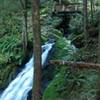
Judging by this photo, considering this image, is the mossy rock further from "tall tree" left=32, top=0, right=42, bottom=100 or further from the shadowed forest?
"tall tree" left=32, top=0, right=42, bottom=100

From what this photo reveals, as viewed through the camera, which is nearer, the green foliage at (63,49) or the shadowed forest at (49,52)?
the shadowed forest at (49,52)

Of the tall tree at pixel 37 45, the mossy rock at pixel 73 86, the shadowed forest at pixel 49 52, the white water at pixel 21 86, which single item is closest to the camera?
the tall tree at pixel 37 45

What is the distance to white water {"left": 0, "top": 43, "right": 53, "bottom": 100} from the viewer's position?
46.6 feet

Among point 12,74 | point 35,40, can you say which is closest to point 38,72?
point 35,40

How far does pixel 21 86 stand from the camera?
14773mm

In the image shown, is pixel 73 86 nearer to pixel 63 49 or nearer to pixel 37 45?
pixel 37 45

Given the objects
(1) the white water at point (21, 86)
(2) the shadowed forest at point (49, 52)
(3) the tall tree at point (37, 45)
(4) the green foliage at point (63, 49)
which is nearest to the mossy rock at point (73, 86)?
(2) the shadowed forest at point (49, 52)

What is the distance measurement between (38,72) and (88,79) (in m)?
2.24

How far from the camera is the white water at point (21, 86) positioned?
559 inches

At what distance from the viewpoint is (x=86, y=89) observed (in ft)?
37.0

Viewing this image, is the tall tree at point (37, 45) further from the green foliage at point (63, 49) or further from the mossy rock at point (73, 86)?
the green foliage at point (63, 49)

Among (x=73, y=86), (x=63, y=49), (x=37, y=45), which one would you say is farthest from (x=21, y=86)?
(x=37, y=45)

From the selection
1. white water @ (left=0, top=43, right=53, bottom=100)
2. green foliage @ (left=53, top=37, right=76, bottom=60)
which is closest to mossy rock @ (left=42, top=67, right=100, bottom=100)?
white water @ (left=0, top=43, right=53, bottom=100)

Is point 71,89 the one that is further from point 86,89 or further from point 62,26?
point 62,26
